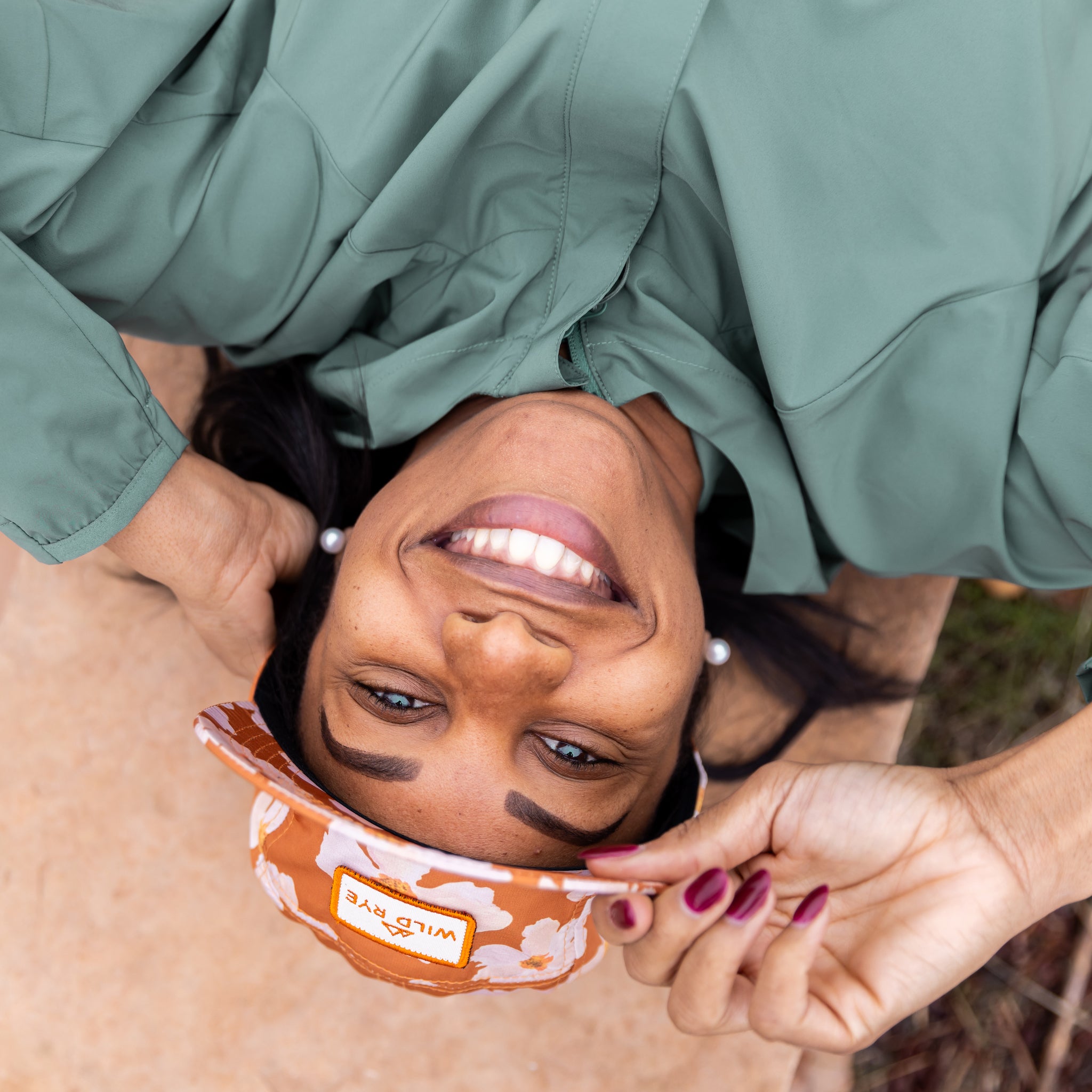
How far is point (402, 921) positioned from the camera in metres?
1.51

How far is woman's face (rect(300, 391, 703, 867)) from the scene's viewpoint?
1459 millimetres

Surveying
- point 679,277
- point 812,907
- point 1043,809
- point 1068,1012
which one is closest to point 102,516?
point 679,277

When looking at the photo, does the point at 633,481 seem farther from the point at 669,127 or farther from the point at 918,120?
the point at 918,120

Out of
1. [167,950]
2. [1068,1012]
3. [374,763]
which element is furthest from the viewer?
[1068,1012]

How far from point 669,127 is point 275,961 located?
2.19m

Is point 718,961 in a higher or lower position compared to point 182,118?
lower

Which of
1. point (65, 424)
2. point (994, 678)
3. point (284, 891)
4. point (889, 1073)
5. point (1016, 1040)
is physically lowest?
point (889, 1073)

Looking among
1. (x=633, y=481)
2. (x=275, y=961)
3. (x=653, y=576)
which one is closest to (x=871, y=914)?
(x=653, y=576)

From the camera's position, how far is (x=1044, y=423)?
5.69 ft

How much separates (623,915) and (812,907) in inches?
11.0

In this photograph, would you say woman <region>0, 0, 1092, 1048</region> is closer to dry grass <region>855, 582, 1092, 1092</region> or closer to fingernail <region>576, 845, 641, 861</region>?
fingernail <region>576, 845, 641, 861</region>

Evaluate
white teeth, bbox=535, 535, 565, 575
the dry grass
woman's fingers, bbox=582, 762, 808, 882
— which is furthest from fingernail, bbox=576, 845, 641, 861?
the dry grass

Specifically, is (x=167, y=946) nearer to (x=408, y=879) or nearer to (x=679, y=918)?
A: (x=408, y=879)

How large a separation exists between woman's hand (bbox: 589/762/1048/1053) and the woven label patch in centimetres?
25
